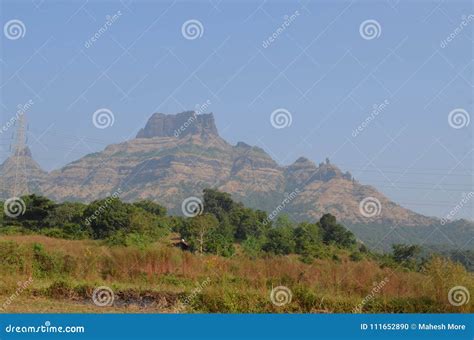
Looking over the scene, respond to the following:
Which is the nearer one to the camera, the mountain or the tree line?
the tree line

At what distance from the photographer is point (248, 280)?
1187 centimetres

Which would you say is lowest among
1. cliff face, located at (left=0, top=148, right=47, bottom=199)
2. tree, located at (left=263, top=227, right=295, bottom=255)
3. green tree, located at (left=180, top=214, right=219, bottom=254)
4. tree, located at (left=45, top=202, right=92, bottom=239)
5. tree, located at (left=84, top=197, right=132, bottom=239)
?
cliff face, located at (left=0, top=148, right=47, bottom=199)

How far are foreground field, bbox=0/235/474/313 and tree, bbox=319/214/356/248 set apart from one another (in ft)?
45.2

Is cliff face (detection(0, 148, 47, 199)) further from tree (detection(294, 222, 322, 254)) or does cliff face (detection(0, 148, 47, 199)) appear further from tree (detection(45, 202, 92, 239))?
tree (detection(294, 222, 322, 254))

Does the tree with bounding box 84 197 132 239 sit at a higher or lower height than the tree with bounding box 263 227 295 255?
lower

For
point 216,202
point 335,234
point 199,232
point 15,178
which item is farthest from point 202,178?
point 199,232

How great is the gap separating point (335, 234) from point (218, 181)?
38115 millimetres

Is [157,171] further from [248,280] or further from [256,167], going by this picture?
[248,280]

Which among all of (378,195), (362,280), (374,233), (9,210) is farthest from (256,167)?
(362,280)

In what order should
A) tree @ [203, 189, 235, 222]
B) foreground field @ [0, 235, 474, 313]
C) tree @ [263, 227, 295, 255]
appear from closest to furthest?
foreground field @ [0, 235, 474, 313] < tree @ [263, 227, 295, 255] < tree @ [203, 189, 235, 222]

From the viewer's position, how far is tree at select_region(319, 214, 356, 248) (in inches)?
1106

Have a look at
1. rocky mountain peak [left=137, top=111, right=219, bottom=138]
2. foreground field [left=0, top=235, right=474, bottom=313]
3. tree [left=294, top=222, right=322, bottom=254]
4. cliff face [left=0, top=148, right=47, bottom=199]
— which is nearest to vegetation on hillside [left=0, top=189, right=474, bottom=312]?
foreground field [left=0, top=235, right=474, bottom=313]

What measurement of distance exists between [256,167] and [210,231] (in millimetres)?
43111

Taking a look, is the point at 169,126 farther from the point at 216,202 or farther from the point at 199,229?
the point at 199,229
